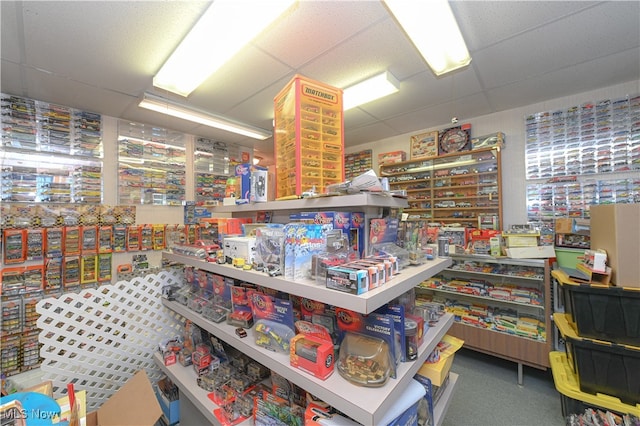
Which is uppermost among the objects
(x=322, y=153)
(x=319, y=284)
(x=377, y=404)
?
(x=322, y=153)

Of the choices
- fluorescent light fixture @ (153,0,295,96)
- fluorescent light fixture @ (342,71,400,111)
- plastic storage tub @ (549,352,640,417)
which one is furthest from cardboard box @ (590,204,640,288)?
fluorescent light fixture @ (153,0,295,96)

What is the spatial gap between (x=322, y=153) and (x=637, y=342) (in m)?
2.21

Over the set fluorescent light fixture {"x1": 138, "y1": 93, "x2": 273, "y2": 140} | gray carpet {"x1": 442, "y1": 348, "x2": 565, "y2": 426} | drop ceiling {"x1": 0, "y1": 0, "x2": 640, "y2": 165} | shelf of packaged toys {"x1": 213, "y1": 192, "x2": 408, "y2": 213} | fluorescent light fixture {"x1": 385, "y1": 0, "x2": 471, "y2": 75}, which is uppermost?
drop ceiling {"x1": 0, "y1": 0, "x2": 640, "y2": 165}

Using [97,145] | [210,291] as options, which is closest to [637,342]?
[210,291]

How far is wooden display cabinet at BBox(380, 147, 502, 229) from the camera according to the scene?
334 cm

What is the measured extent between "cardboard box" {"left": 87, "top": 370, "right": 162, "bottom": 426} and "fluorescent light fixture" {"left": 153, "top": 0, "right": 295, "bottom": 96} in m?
2.28

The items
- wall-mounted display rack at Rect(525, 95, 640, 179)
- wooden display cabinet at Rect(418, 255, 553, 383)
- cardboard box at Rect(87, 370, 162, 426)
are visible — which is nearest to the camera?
cardboard box at Rect(87, 370, 162, 426)

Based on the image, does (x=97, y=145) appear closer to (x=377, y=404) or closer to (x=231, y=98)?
(x=231, y=98)

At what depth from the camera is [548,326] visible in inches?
93.2

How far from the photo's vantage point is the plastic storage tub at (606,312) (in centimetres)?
151

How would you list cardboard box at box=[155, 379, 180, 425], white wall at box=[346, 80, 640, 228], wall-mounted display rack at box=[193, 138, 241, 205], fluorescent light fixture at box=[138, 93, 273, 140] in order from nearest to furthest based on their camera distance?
1. cardboard box at box=[155, 379, 180, 425]
2. fluorescent light fixture at box=[138, 93, 273, 140]
3. white wall at box=[346, 80, 640, 228]
4. wall-mounted display rack at box=[193, 138, 241, 205]

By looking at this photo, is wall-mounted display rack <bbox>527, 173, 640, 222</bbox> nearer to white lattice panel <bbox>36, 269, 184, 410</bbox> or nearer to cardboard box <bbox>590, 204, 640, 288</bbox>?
cardboard box <bbox>590, 204, 640, 288</bbox>

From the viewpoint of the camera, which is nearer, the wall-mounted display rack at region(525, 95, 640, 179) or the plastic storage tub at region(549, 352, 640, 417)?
the plastic storage tub at region(549, 352, 640, 417)

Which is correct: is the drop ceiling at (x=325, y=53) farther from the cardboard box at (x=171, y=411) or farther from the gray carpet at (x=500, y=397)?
the gray carpet at (x=500, y=397)
